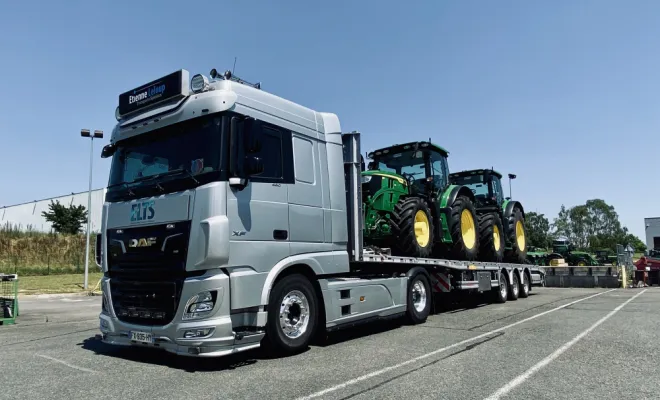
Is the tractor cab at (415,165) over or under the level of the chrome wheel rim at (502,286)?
over

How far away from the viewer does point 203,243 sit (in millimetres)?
5301

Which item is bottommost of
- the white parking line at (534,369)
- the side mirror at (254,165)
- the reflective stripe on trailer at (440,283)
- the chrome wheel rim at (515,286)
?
the white parking line at (534,369)

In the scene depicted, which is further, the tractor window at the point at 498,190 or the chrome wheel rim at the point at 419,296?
the tractor window at the point at 498,190

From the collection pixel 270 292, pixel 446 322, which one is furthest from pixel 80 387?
pixel 446 322

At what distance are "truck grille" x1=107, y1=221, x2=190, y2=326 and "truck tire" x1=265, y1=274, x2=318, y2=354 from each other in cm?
120

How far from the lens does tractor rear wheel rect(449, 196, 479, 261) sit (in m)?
10.5

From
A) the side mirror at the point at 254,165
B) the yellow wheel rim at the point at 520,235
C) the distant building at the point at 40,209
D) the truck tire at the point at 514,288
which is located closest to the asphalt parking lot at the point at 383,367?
the side mirror at the point at 254,165

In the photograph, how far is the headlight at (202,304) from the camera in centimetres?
530

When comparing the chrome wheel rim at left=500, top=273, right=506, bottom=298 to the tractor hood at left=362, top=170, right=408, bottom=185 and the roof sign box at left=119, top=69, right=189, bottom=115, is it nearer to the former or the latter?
the tractor hood at left=362, top=170, right=408, bottom=185

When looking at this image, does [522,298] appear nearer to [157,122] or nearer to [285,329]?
[285,329]

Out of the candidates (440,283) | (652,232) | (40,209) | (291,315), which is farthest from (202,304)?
(40,209)

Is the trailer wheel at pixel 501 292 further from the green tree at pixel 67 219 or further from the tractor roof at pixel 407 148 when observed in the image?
the green tree at pixel 67 219

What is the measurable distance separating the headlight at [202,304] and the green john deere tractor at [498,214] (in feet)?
29.7

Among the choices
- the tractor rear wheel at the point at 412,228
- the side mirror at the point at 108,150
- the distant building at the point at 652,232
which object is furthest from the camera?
the distant building at the point at 652,232
